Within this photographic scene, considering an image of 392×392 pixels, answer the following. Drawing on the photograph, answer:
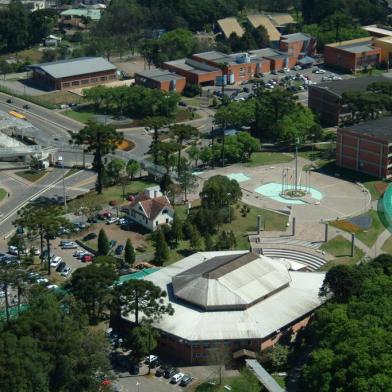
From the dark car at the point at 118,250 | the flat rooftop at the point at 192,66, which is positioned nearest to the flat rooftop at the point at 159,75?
the flat rooftop at the point at 192,66

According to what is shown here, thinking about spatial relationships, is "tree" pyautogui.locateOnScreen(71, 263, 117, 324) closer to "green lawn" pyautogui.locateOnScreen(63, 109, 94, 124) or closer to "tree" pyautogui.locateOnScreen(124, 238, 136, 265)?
"tree" pyautogui.locateOnScreen(124, 238, 136, 265)

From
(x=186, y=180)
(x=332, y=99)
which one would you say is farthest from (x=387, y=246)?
(x=332, y=99)

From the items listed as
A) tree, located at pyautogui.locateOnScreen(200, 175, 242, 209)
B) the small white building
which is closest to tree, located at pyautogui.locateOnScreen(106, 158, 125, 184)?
the small white building

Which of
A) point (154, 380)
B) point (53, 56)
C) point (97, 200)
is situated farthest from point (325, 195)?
point (53, 56)

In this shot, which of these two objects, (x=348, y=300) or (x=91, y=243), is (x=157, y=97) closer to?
(x=91, y=243)

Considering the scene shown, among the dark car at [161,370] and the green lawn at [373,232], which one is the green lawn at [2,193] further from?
the dark car at [161,370]
